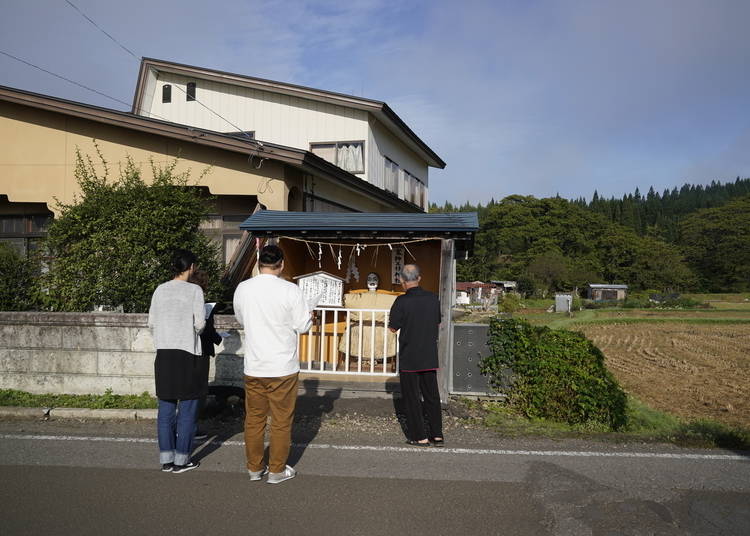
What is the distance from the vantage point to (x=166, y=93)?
19859 mm

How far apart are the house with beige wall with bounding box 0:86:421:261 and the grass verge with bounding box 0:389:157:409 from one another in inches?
206

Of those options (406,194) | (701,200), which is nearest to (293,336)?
(406,194)

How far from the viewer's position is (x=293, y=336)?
4699mm

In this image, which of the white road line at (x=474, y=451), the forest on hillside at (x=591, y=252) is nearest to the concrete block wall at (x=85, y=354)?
the white road line at (x=474, y=451)

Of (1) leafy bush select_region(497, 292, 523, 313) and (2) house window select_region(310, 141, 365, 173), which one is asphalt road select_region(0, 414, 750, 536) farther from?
(1) leafy bush select_region(497, 292, 523, 313)

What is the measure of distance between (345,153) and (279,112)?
2621 mm

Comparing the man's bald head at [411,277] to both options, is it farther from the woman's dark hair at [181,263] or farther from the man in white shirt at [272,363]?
the woman's dark hair at [181,263]

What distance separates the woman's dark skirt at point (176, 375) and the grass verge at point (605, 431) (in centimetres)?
340

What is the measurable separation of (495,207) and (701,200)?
95718mm

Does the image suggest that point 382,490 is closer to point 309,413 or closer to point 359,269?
point 309,413

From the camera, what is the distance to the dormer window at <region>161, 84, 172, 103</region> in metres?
19.8

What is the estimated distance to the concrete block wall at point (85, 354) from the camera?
748 centimetres

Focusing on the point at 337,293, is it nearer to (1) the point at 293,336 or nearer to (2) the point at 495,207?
(1) the point at 293,336

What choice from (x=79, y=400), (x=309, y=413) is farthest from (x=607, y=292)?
(x=79, y=400)
